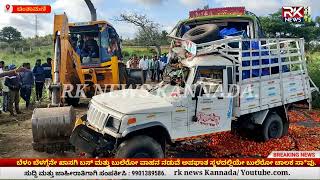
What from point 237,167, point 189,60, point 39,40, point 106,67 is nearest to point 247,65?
point 189,60

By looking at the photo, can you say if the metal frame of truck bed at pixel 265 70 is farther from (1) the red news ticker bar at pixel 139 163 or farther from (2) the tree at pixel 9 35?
(2) the tree at pixel 9 35

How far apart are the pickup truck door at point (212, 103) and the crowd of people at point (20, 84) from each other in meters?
6.70

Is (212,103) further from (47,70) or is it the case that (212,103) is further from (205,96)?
(47,70)

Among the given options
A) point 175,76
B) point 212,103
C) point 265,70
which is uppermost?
point 265,70

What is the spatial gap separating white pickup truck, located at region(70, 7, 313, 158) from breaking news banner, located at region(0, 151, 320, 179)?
0.64m

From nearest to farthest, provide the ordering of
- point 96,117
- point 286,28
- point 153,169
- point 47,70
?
point 153,169 → point 96,117 → point 47,70 → point 286,28

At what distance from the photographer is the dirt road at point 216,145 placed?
8.52 meters

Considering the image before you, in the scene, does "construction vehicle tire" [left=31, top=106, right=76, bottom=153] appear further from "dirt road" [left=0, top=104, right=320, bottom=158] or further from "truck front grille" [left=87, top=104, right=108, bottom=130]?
"truck front grille" [left=87, top=104, right=108, bottom=130]

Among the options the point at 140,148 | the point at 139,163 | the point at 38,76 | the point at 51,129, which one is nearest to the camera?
the point at 139,163

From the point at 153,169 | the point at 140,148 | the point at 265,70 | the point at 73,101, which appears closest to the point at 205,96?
the point at 140,148

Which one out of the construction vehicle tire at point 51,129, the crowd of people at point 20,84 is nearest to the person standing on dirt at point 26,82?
the crowd of people at point 20,84

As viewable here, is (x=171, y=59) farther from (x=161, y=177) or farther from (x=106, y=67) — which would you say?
(x=106, y=67)

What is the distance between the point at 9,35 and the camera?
64.1m

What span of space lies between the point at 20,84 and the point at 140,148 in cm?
834
